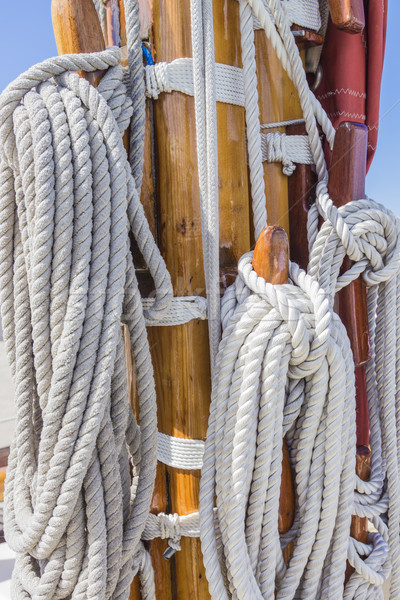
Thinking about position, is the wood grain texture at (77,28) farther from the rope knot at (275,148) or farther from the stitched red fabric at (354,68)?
the stitched red fabric at (354,68)

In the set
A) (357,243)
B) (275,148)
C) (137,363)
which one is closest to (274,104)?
(275,148)

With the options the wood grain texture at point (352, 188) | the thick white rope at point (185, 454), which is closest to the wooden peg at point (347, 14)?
the wood grain texture at point (352, 188)

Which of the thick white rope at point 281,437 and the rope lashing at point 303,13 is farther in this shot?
the rope lashing at point 303,13

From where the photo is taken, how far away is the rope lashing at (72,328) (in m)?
0.80

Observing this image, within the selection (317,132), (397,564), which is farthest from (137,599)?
(317,132)

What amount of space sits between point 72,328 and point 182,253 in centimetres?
32

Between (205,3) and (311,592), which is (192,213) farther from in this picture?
(311,592)

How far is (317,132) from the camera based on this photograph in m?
1.14

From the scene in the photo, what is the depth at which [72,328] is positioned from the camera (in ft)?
2.64

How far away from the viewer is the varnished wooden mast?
3.36 ft

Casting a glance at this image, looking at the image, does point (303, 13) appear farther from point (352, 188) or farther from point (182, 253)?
point (182, 253)

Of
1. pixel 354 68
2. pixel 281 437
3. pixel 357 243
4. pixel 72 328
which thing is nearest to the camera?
pixel 72 328

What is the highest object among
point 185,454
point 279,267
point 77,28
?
point 77,28

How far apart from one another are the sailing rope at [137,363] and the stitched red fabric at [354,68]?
5.6 inches
